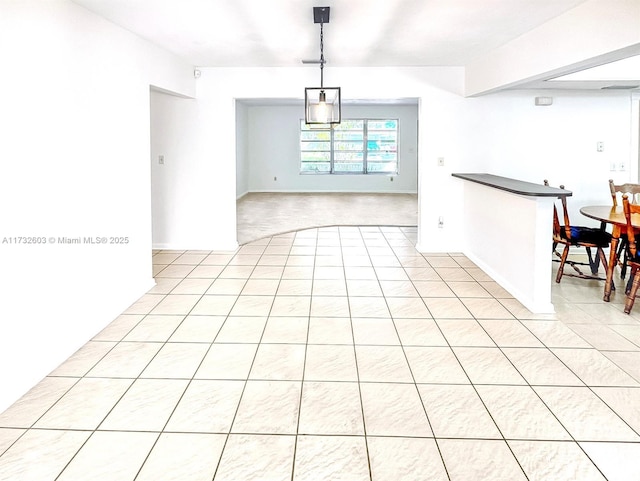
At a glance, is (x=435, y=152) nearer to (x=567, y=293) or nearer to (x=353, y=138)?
(x=567, y=293)

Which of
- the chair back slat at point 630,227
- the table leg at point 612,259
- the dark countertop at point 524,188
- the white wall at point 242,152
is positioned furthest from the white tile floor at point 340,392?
the white wall at point 242,152

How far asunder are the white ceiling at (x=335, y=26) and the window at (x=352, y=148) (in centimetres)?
770

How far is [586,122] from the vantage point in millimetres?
5852

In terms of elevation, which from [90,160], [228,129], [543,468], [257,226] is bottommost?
[543,468]

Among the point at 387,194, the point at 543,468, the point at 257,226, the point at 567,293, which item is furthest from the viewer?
the point at 387,194

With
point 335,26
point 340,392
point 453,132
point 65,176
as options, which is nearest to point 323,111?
point 335,26

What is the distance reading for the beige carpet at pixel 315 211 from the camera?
311 inches

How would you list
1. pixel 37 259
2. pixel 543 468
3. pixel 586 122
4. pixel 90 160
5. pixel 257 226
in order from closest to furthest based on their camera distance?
pixel 543 468
pixel 37 259
pixel 90 160
pixel 586 122
pixel 257 226

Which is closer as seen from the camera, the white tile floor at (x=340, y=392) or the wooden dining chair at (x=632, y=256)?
the white tile floor at (x=340, y=392)

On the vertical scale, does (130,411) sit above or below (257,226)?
below

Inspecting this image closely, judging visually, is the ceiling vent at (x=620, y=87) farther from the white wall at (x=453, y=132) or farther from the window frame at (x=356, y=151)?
the window frame at (x=356, y=151)

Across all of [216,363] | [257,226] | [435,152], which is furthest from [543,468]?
[257,226]

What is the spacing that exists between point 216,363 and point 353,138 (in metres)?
10.7

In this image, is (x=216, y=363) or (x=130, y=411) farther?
(x=216, y=363)
